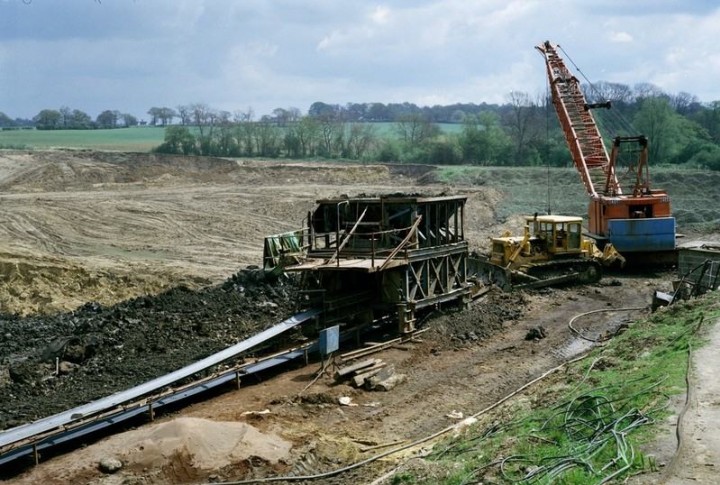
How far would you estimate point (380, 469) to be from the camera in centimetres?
1058

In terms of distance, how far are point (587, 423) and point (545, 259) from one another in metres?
15.0

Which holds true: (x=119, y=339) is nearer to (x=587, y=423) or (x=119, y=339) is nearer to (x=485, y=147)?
(x=587, y=423)

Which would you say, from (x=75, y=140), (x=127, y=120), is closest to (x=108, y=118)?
(x=127, y=120)

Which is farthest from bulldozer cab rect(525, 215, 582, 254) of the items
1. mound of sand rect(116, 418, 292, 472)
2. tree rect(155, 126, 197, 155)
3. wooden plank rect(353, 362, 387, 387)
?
tree rect(155, 126, 197, 155)

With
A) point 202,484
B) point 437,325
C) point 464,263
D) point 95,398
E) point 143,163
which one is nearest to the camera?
point 202,484

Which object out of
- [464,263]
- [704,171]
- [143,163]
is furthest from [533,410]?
[143,163]

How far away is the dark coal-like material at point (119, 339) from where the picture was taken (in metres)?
14.0

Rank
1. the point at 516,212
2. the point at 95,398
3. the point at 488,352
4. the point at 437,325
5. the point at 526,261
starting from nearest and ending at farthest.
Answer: the point at 95,398
the point at 488,352
the point at 437,325
the point at 526,261
the point at 516,212

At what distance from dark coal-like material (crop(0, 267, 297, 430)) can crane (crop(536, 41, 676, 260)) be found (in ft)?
37.0

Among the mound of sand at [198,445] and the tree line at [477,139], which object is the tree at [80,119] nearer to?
the tree line at [477,139]

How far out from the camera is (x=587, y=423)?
930cm

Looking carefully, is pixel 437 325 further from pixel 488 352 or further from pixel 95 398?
pixel 95 398

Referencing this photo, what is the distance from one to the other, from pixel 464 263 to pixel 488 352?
10.3 feet

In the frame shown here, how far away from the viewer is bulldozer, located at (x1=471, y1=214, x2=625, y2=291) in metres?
23.6
